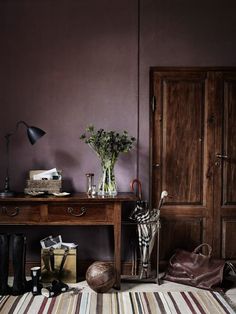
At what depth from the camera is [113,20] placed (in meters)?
3.70

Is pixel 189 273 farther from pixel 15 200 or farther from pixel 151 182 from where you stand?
pixel 15 200

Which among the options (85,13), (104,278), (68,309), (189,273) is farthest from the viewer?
(85,13)

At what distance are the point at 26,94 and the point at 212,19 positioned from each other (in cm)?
188

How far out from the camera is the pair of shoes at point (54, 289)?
3.11 meters

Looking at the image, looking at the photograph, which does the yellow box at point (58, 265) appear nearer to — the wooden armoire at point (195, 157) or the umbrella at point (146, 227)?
the umbrella at point (146, 227)

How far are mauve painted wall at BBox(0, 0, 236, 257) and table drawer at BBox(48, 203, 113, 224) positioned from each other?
459 mm

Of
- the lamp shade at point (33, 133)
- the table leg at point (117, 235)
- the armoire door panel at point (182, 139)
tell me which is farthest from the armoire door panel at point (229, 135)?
the lamp shade at point (33, 133)

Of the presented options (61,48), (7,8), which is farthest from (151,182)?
(7,8)

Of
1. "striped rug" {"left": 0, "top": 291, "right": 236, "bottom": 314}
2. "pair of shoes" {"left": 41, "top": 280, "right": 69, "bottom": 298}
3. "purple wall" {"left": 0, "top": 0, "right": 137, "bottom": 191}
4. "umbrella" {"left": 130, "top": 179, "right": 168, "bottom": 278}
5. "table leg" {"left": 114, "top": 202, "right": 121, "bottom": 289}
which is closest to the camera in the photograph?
"striped rug" {"left": 0, "top": 291, "right": 236, "bottom": 314}

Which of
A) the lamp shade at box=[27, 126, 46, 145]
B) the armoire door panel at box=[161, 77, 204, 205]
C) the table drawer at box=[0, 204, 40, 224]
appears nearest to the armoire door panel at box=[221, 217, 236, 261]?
the armoire door panel at box=[161, 77, 204, 205]

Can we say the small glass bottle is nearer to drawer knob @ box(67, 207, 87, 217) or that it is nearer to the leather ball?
drawer knob @ box(67, 207, 87, 217)

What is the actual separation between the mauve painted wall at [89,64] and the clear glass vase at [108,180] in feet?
1.01

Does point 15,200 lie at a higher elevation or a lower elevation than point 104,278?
higher

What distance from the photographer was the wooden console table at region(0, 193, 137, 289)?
3.26 meters
